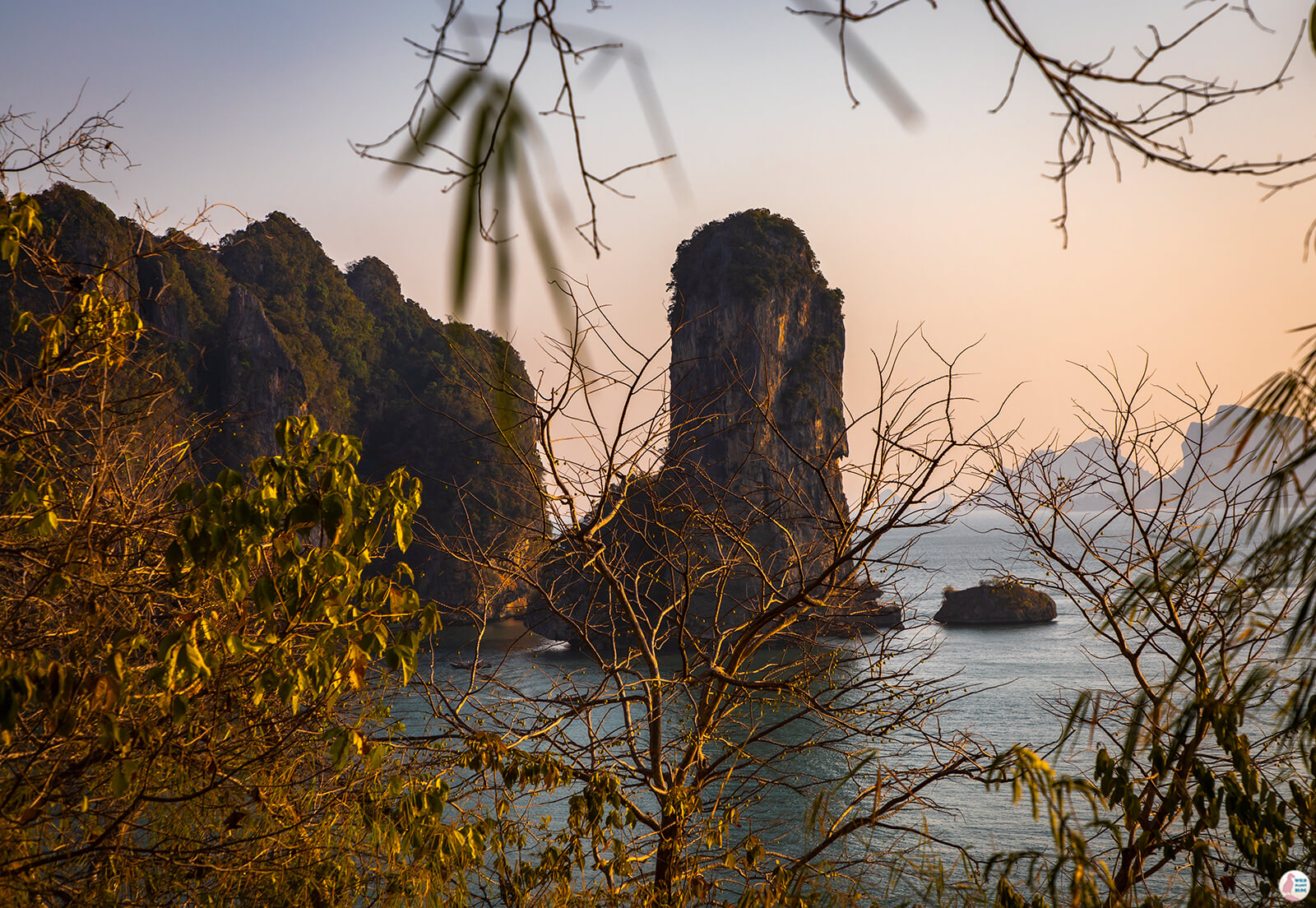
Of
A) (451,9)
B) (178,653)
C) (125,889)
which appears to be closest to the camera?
(451,9)

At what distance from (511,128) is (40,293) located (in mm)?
29432

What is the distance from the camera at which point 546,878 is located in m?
2.94

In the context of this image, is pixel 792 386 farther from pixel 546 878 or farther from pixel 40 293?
pixel 546 878

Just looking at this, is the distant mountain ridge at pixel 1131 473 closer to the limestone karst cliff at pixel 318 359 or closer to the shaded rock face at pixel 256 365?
the limestone karst cliff at pixel 318 359

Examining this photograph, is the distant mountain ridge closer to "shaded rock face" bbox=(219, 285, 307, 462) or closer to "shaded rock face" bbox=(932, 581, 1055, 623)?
"shaded rock face" bbox=(932, 581, 1055, 623)

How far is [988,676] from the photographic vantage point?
2166cm

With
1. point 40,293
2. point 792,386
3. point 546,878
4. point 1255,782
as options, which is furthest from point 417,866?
point 792,386

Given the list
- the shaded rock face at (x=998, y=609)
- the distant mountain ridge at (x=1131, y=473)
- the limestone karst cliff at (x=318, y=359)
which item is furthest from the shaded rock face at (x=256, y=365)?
the distant mountain ridge at (x=1131, y=473)
